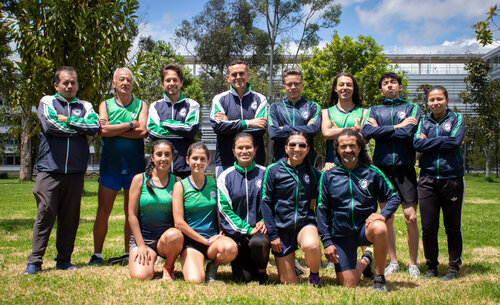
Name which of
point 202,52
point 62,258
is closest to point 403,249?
point 62,258

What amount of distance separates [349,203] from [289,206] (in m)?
0.68

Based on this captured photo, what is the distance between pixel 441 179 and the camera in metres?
5.18

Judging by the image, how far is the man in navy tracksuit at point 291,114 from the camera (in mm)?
5504

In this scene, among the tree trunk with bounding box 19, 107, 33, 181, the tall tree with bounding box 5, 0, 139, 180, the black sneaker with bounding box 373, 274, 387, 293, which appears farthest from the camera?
the tree trunk with bounding box 19, 107, 33, 181

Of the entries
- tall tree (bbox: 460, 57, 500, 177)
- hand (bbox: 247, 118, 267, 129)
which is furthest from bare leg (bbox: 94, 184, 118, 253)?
tall tree (bbox: 460, 57, 500, 177)

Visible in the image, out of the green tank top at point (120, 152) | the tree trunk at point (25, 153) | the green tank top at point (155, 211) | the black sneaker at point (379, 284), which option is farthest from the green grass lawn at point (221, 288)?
the tree trunk at point (25, 153)

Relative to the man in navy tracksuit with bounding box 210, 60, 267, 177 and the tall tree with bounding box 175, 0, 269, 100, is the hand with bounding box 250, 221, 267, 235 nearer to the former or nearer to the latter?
the man in navy tracksuit with bounding box 210, 60, 267, 177

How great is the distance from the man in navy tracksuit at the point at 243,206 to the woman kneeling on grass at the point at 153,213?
639mm

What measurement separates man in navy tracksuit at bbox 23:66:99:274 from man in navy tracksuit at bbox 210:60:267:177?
5.40ft

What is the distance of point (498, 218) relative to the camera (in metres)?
11.6

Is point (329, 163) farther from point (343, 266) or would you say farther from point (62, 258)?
point (62, 258)

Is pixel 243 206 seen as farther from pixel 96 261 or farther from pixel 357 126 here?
pixel 96 261

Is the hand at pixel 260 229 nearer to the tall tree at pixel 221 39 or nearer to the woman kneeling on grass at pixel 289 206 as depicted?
the woman kneeling on grass at pixel 289 206

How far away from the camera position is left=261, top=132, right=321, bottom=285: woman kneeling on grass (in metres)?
4.72
